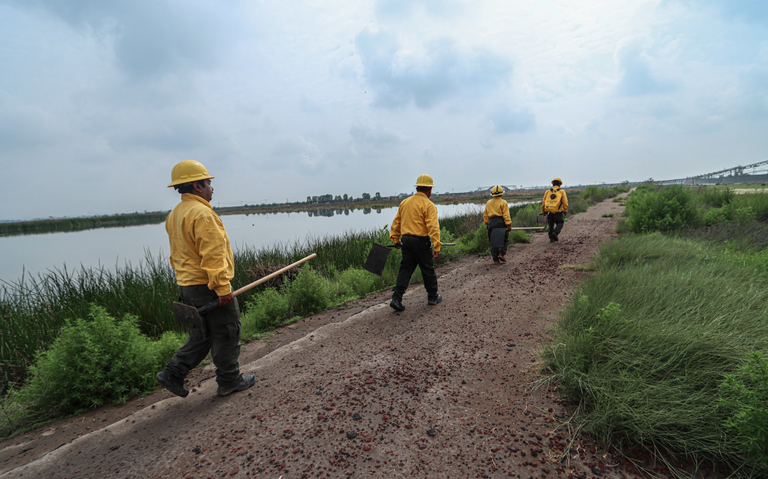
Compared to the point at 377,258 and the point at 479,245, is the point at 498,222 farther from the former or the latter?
the point at 377,258

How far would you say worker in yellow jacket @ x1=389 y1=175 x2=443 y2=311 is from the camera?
5.27 metres

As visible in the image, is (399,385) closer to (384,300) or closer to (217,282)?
(217,282)

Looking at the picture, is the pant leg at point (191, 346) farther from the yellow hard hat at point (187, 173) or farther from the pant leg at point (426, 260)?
the pant leg at point (426, 260)

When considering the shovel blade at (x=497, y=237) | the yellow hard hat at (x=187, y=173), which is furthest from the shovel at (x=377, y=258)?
the yellow hard hat at (x=187, y=173)

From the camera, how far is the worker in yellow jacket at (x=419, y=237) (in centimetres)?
527

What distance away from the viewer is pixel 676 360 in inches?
104

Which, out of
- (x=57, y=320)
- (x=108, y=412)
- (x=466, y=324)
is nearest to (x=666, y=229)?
(x=466, y=324)

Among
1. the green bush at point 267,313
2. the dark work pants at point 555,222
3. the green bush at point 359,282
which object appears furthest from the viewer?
the dark work pants at point 555,222

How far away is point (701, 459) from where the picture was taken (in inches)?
81.4

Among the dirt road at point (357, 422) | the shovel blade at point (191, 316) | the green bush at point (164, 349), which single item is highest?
the shovel blade at point (191, 316)

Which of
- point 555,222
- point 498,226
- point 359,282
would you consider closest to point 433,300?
point 359,282

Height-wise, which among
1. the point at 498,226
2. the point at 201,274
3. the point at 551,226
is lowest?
the point at 551,226

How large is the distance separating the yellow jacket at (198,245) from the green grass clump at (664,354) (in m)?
3.14

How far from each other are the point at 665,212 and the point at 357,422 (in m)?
10.6
